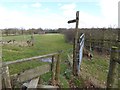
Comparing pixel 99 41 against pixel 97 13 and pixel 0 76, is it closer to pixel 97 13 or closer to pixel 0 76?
pixel 97 13

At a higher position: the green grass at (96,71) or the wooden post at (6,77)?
the wooden post at (6,77)

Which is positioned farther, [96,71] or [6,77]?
[96,71]

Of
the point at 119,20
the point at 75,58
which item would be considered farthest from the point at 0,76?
the point at 119,20

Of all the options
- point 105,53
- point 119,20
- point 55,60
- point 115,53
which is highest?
point 119,20

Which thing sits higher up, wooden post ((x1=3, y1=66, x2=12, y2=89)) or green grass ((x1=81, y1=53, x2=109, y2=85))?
wooden post ((x1=3, y1=66, x2=12, y2=89))

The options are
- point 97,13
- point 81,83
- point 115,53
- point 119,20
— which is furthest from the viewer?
point 97,13

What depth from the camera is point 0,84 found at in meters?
3.33

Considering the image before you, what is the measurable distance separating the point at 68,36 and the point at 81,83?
18.2 meters

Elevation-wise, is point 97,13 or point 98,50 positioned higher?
point 97,13

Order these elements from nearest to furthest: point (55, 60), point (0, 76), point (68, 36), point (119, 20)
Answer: point (0, 76) < point (55, 60) < point (119, 20) < point (68, 36)

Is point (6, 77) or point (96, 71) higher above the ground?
point (6, 77)

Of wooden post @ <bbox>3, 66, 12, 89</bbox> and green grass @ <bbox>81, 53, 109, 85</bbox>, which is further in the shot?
green grass @ <bbox>81, 53, 109, 85</bbox>

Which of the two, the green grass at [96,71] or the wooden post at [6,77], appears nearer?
the wooden post at [6,77]

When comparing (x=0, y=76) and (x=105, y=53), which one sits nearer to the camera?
(x=0, y=76)
